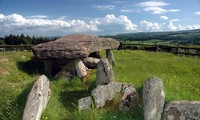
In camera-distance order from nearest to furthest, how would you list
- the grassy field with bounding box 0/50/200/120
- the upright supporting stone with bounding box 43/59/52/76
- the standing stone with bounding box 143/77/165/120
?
1. the standing stone with bounding box 143/77/165/120
2. the grassy field with bounding box 0/50/200/120
3. the upright supporting stone with bounding box 43/59/52/76

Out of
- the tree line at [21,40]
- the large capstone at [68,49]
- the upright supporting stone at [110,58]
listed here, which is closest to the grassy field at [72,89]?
the upright supporting stone at [110,58]

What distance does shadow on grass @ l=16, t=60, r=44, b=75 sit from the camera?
2453 cm

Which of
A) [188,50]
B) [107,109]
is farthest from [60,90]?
[188,50]

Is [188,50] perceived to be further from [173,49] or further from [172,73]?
[172,73]

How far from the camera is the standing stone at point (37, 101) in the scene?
538 inches

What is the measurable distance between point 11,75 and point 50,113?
8969 mm

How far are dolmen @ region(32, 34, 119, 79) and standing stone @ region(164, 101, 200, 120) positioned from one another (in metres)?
9.47

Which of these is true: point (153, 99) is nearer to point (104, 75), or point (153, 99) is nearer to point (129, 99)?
point (129, 99)

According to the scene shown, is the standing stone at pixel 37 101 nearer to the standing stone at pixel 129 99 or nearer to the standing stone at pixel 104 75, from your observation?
the standing stone at pixel 104 75

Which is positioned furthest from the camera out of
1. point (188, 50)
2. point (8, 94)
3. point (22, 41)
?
point (22, 41)

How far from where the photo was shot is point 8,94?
1641 cm

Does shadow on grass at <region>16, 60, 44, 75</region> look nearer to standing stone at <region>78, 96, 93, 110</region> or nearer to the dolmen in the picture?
the dolmen

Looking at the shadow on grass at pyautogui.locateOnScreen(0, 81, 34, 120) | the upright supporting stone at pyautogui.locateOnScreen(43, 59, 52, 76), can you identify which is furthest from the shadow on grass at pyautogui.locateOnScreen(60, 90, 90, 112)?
the upright supporting stone at pyautogui.locateOnScreen(43, 59, 52, 76)

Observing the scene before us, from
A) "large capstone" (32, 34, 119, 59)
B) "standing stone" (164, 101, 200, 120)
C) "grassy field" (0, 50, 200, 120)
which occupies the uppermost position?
"large capstone" (32, 34, 119, 59)
